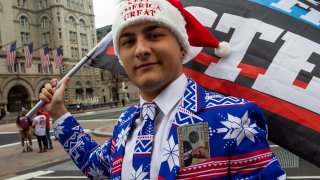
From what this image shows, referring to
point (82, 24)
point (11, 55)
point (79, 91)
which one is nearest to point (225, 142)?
point (11, 55)

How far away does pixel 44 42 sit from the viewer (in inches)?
2486

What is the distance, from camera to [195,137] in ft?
4.70

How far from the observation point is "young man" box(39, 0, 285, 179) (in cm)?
139

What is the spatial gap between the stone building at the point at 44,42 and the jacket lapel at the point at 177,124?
50979 mm

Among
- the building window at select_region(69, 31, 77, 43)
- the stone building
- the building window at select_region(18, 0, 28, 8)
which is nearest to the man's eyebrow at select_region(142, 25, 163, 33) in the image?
the stone building

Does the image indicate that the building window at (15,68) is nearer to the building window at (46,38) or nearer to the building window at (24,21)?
the building window at (24,21)

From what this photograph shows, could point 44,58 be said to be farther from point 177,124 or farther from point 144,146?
point 177,124

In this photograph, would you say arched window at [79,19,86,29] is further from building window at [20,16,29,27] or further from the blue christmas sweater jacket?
the blue christmas sweater jacket

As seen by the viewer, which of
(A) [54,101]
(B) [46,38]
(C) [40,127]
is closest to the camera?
(A) [54,101]

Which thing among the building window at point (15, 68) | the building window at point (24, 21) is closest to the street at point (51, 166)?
the building window at point (15, 68)

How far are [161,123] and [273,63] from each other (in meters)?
0.99

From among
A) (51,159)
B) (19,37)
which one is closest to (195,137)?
(51,159)

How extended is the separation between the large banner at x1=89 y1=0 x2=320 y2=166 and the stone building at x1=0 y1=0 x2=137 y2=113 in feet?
166

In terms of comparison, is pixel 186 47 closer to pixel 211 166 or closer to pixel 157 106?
pixel 157 106
